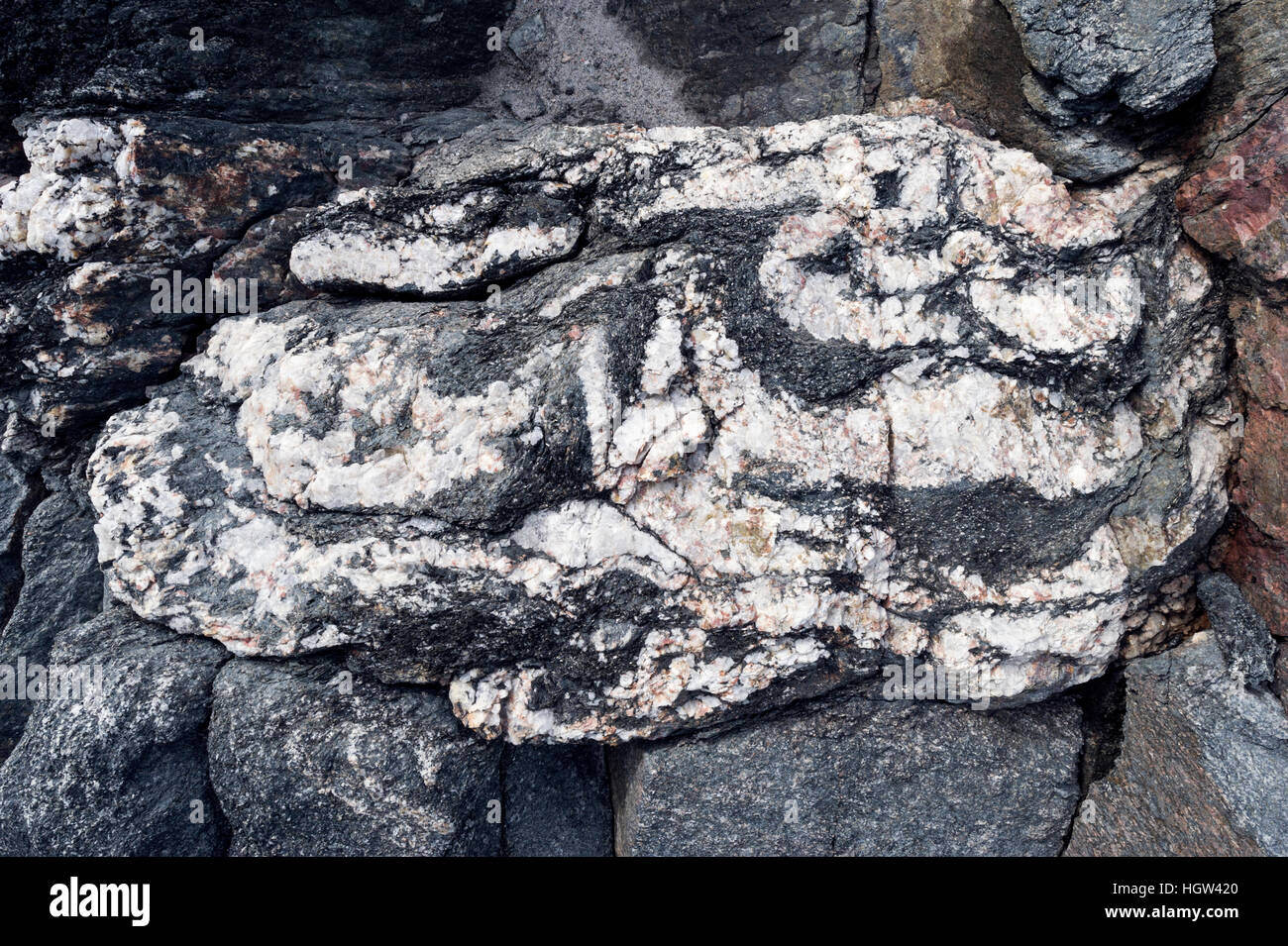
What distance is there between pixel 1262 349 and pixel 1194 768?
1.38 meters

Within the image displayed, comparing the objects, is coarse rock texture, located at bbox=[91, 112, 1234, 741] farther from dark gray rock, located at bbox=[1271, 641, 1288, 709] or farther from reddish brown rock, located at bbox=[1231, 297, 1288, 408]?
dark gray rock, located at bbox=[1271, 641, 1288, 709]

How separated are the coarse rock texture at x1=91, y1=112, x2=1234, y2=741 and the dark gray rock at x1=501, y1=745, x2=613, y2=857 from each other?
0.30 meters

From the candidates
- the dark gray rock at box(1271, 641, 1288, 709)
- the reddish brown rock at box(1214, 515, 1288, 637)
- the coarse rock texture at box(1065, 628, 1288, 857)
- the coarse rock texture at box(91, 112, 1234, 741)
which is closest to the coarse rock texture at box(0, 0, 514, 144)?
the coarse rock texture at box(91, 112, 1234, 741)

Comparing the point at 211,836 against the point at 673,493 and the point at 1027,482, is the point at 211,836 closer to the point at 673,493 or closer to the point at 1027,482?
the point at 673,493

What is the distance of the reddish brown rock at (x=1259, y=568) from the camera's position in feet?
8.23

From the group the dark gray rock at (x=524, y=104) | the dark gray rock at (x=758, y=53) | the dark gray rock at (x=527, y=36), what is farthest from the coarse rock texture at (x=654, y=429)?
the dark gray rock at (x=527, y=36)

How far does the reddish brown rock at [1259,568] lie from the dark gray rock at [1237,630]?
0.03 metres

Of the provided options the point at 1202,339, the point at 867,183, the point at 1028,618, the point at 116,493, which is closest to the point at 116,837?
the point at 116,493

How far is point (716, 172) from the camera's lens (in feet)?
8.13

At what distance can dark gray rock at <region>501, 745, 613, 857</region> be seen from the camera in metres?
2.75

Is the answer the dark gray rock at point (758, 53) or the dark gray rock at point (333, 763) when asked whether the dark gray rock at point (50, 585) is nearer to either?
the dark gray rock at point (333, 763)

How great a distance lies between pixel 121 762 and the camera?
2.41m

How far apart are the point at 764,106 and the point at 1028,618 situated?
82.8 inches

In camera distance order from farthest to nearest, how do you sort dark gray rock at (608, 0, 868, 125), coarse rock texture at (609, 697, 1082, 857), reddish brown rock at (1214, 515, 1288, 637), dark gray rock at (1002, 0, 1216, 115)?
1. dark gray rock at (608, 0, 868, 125)
2. coarse rock texture at (609, 697, 1082, 857)
3. reddish brown rock at (1214, 515, 1288, 637)
4. dark gray rock at (1002, 0, 1216, 115)
